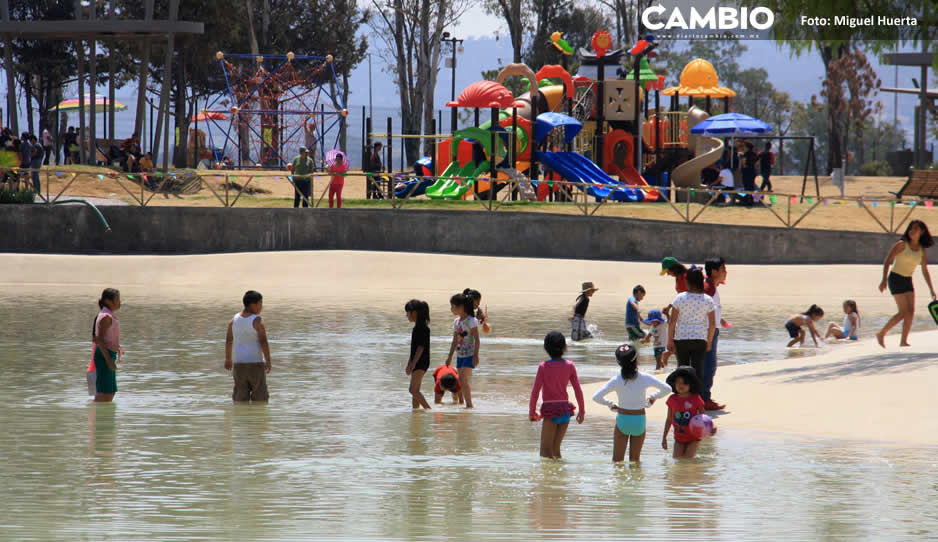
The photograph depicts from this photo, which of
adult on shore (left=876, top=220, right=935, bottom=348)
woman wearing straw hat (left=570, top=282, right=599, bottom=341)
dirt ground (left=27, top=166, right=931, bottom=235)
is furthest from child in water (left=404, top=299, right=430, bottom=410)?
dirt ground (left=27, top=166, right=931, bottom=235)

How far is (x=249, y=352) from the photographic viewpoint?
40.8 ft

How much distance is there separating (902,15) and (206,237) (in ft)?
61.2

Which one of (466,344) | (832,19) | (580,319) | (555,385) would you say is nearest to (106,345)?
(466,344)

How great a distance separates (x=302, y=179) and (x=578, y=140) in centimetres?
970

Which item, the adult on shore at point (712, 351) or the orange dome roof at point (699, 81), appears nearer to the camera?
the adult on shore at point (712, 351)

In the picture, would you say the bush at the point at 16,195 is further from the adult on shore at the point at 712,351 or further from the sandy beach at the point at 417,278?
the adult on shore at the point at 712,351

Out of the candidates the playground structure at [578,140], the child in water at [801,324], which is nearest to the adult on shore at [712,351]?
the child in water at [801,324]

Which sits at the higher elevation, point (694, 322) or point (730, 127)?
point (730, 127)

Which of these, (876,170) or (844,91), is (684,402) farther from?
(844,91)

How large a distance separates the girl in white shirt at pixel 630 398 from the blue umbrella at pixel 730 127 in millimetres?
27087

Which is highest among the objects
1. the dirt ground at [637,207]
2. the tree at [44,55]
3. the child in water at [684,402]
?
the tree at [44,55]

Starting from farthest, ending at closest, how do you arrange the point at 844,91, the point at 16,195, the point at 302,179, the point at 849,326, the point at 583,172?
the point at 844,91 < the point at 583,172 < the point at 302,179 < the point at 16,195 < the point at 849,326

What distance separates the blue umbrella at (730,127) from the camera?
35812 millimetres

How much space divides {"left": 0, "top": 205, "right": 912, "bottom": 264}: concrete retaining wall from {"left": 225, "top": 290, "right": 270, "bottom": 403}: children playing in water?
18.0 meters
